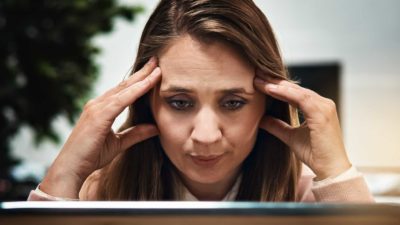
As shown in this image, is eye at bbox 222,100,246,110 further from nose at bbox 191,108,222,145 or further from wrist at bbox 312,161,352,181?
wrist at bbox 312,161,352,181

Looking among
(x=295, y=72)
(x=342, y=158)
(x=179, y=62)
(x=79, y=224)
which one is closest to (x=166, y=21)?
(x=179, y=62)

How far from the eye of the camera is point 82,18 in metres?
2.52

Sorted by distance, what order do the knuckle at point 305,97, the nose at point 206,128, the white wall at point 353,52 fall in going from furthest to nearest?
the white wall at point 353,52, the knuckle at point 305,97, the nose at point 206,128

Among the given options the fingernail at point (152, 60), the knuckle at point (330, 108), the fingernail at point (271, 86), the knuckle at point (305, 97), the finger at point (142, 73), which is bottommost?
the knuckle at point (330, 108)

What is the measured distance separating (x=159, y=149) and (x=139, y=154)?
4 cm

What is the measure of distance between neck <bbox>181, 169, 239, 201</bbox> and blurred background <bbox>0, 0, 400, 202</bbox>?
151cm

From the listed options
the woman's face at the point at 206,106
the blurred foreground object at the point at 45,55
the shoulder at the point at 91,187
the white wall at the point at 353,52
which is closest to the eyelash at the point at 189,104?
the woman's face at the point at 206,106

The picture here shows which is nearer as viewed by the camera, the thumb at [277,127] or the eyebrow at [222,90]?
the eyebrow at [222,90]

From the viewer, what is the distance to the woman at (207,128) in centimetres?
75

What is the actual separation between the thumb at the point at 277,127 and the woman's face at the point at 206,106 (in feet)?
0.20

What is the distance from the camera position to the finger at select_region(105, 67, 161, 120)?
791 mm

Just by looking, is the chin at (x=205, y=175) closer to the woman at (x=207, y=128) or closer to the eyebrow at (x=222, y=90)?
the woman at (x=207, y=128)

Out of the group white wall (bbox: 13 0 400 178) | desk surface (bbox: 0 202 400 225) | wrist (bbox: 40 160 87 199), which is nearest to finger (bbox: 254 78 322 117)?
wrist (bbox: 40 160 87 199)

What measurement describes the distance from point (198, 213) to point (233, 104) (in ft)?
1.72
